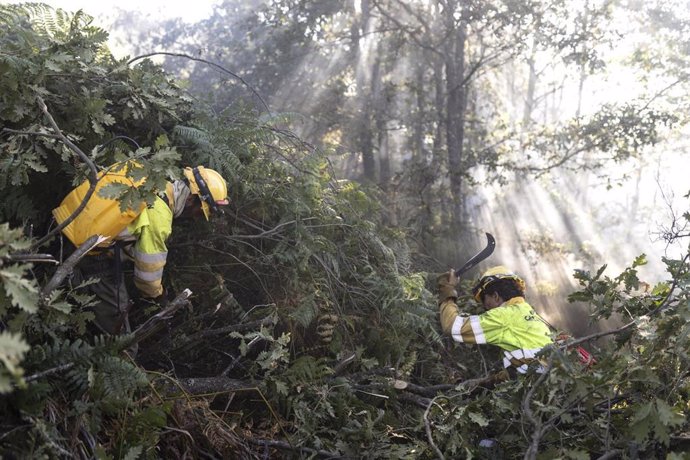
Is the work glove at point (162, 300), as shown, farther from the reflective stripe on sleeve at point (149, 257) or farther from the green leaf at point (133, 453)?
the green leaf at point (133, 453)

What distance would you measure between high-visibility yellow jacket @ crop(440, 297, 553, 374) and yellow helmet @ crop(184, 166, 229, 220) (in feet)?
7.19

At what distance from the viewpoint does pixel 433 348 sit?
543cm

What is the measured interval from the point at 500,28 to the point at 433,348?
8.54 m

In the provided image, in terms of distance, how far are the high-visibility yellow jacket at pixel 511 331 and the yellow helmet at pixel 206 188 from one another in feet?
7.19

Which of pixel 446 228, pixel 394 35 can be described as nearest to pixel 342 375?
pixel 446 228

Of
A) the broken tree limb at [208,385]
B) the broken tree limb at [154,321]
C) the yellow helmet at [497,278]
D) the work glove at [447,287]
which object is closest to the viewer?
the broken tree limb at [154,321]

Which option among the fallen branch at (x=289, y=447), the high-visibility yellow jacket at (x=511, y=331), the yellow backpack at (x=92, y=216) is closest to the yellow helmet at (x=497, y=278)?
the high-visibility yellow jacket at (x=511, y=331)

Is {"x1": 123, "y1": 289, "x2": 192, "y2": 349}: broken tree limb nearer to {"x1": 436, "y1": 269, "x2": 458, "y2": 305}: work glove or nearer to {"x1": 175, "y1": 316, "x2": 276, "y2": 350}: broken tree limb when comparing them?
{"x1": 175, "y1": 316, "x2": 276, "y2": 350}: broken tree limb

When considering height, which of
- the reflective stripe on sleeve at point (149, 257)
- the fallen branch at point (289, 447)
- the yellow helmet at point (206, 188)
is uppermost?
the yellow helmet at point (206, 188)

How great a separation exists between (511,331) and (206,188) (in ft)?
8.50

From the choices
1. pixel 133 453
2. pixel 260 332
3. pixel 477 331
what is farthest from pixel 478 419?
pixel 133 453

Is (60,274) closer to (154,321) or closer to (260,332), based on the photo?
(154,321)

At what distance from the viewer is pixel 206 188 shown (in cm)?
424

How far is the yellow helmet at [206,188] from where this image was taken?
4230 mm
